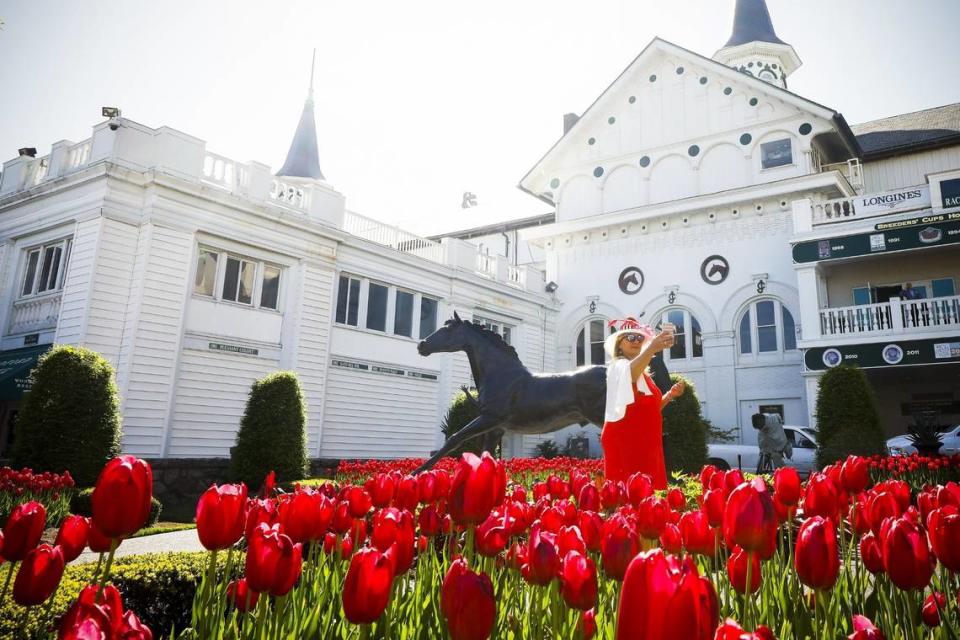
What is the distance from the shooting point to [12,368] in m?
15.1

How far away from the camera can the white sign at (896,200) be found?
2006cm

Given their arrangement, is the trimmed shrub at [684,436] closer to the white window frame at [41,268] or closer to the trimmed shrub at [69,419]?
the trimmed shrub at [69,419]

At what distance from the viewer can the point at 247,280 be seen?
17.9 meters

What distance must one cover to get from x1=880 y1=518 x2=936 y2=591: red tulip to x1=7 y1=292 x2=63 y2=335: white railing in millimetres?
17936

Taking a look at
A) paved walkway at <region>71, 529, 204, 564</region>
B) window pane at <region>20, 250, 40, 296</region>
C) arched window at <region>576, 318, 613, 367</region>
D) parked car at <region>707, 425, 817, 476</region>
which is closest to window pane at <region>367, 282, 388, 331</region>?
window pane at <region>20, 250, 40, 296</region>

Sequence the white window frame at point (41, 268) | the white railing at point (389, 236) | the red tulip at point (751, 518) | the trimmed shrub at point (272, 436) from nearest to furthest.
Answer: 1. the red tulip at point (751, 518)
2. the trimmed shrub at point (272, 436)
3. the white window frame at point (41, 268)
4. the white railing at point (389, 236)

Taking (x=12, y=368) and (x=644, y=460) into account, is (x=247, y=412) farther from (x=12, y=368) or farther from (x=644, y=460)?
(x=644, y=460)

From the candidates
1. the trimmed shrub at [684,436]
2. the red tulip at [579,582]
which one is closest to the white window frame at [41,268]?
the trimmed shrub at [684,436]

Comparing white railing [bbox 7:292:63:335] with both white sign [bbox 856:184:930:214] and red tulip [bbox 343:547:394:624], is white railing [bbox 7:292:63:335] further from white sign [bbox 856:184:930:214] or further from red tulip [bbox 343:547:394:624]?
white sign [bbox 856:184:930:214]

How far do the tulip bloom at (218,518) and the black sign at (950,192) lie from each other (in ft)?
77.8

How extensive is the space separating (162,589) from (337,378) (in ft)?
52.9

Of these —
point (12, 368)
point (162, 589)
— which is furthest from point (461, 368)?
point (162, 589)

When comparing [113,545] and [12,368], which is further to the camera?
[12,368]

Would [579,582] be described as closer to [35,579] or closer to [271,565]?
[271,565]
